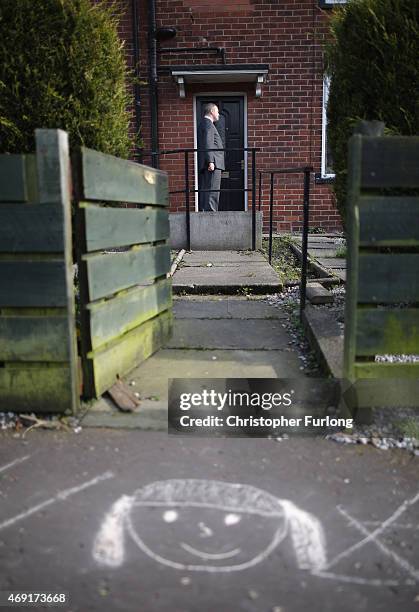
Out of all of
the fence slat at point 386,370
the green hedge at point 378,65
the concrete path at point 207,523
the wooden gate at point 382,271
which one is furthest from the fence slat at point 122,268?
the green hedge at point 378,65

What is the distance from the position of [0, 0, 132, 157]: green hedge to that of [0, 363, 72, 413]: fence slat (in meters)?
1.66

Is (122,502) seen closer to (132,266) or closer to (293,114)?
(132,266)

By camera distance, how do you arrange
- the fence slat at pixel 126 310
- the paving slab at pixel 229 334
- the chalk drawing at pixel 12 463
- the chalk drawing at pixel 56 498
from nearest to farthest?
the chalk drawing at pixel 56 498 < the chalk drawing at pixel 12 463 < the fence slat at pixel 126 310 < the paving slab at pixel 229 334

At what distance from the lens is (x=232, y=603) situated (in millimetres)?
1512

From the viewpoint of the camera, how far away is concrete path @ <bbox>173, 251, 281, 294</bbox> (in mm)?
5605

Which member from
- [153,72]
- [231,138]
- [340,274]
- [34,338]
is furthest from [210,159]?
[34,338]

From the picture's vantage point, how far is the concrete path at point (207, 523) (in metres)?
1.57

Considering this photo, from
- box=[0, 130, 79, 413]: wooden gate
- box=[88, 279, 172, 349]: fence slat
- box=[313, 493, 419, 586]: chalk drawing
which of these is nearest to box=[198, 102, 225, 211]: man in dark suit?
box=[88, 279, 172, 349]: fence slat

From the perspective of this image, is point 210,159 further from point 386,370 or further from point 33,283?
point 386,370

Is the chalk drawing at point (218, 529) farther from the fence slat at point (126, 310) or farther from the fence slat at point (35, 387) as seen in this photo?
the fence slat at point (126, 310)

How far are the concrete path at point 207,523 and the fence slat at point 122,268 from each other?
30.8 inches

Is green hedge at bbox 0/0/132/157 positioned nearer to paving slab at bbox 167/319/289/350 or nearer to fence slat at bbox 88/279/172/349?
fence slat at bbox 88/279/172/349

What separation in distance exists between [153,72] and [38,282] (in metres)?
8.83

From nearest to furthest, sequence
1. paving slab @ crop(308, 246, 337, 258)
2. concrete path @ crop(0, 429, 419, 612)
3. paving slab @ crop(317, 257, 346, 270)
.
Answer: concrete path @ crop(0, 429, 419, 612) → paving slab @ crop(317, 257, 346, 270) → paving slab @ crop(308, 246, 337, 258)
